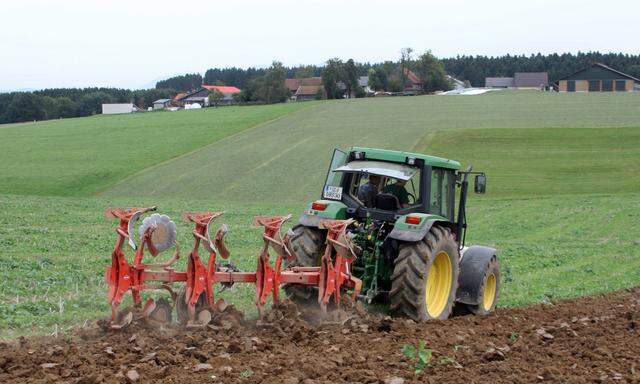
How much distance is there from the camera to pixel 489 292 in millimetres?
11398

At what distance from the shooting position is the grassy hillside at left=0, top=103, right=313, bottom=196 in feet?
139

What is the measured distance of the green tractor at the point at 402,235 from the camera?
9.49m

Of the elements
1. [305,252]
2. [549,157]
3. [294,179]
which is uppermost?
[305,252]

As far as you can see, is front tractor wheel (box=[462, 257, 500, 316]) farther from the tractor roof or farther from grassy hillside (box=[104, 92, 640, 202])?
grassy hillside (box=[104, 92, 640, 202])

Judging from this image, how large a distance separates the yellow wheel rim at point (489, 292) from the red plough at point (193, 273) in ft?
9.56

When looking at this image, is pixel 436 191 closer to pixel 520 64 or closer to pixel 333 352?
Result: pixel 333 352

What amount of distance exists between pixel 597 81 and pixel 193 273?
11673cm

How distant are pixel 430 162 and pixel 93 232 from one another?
11924mm

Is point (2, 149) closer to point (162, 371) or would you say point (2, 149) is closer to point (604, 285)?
point (604, 285)

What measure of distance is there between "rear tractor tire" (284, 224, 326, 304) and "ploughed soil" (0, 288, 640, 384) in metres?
0.44

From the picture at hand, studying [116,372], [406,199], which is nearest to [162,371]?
[116,372]

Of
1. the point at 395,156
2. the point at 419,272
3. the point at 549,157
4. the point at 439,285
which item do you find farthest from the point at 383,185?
the point at 549,157

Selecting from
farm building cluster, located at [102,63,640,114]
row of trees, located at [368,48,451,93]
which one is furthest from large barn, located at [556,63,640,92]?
row of trees, located at [368,48,451,93]

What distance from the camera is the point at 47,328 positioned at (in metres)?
9.39
